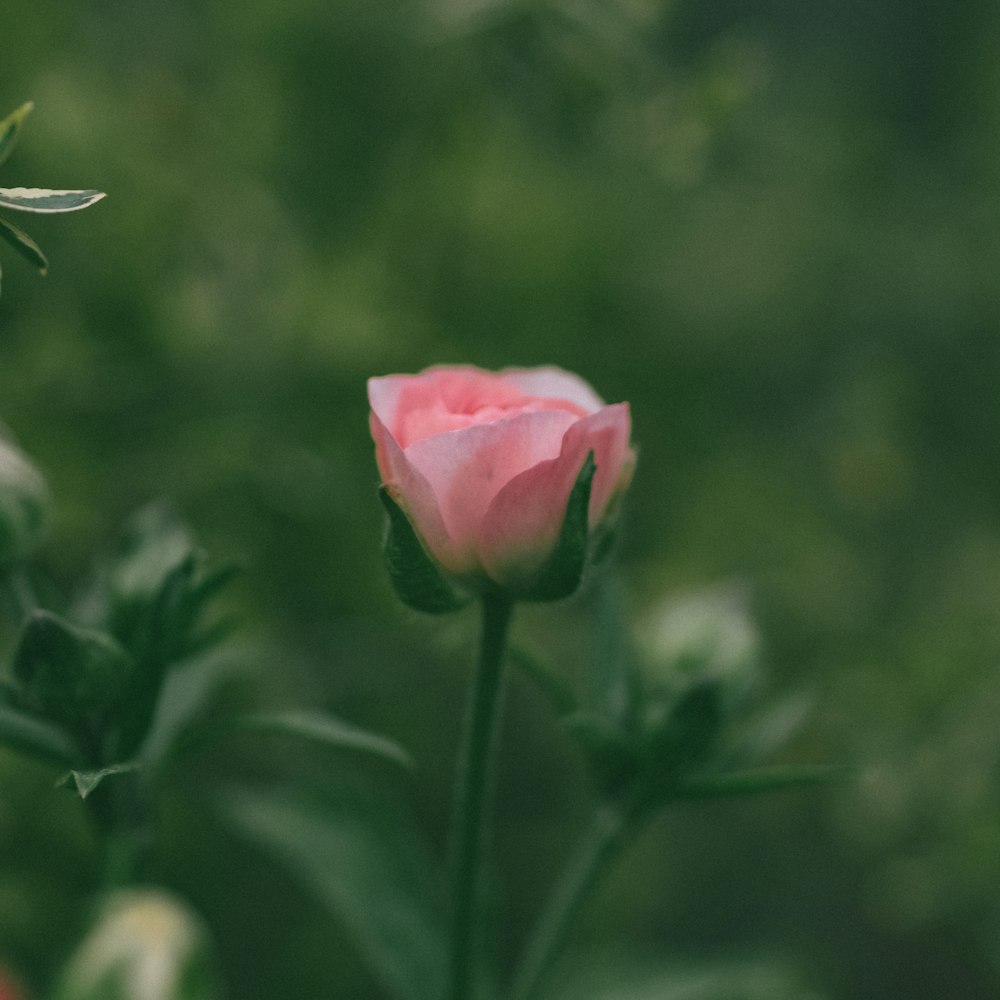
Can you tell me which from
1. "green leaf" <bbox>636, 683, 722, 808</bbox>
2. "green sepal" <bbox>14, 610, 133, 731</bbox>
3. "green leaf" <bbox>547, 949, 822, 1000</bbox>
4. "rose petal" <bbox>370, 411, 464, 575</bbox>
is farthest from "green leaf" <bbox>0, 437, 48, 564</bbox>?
"green leaf" <bbox>547, 949, 822, 1000</bbox>

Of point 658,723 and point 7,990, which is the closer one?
point 7,990

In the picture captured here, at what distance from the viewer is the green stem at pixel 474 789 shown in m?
0.58

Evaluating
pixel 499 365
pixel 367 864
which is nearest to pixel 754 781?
pixel 367 864

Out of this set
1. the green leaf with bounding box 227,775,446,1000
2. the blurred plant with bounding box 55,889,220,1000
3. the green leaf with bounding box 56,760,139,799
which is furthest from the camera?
the green leaf with bounding box 227,775,446,1000

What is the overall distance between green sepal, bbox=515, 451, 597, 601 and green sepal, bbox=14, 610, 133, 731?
0.60ft

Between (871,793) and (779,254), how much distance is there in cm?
75

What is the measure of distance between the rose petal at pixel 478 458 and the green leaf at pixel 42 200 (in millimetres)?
159

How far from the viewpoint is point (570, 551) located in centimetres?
54

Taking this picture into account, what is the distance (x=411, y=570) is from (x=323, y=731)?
89 millimetres

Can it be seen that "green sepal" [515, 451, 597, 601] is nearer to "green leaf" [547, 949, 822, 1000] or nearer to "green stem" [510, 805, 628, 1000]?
"green stem" [510, 805, 628, 1000]

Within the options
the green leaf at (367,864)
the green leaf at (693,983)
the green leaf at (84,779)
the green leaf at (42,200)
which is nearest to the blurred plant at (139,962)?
the green leaf at (84,779)

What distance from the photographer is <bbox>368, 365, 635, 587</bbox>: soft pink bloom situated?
0.53 meters

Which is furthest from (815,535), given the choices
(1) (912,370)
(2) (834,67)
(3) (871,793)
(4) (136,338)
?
(2) (834,67)

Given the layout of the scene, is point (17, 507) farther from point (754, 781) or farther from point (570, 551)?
point (754, 781)
